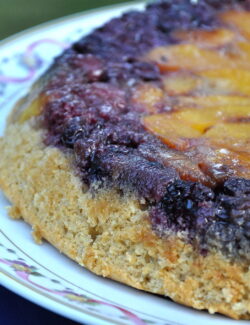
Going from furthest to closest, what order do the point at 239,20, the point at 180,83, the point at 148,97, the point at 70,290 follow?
the point at 239,20 < the point at 180,83 < the point at 148,97 < the point at 70,290

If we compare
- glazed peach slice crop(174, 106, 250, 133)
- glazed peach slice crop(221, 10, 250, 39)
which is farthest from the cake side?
glazed peach slice crop(221, 10, 250, 39)

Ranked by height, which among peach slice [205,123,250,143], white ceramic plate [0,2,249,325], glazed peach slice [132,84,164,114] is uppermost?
glazed peach slice [132,84,164,114]

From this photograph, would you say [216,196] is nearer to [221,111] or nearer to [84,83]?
[221,111]

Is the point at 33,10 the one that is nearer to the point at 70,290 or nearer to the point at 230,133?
the point at 230,133

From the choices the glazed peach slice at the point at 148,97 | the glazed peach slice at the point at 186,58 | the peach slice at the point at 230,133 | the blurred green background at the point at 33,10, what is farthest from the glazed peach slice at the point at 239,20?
the blurred green background at the point at 33,10

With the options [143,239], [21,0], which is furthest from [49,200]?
[21,0]

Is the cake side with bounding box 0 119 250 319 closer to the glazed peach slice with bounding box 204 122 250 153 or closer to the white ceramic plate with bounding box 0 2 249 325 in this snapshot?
the white ceramic plate with bounding box 0 2 249 325

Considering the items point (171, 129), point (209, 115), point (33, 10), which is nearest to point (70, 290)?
point (171, 129)
